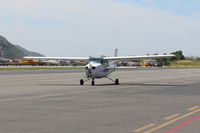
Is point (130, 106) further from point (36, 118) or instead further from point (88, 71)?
point (88, 71)

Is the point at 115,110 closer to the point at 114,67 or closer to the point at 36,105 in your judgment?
the point at 36,105

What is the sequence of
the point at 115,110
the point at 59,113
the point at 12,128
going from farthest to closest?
the point at 115,110 → the point at 59,113 → the point at 12,128

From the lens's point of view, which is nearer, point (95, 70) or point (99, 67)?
point (95, 70)

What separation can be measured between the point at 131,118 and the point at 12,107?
522 centimetres

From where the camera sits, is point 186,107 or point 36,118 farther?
point 186,107

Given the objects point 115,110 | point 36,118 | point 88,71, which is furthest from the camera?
point 88,71

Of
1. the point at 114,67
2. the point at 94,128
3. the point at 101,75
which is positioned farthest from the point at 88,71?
the point at 94,128

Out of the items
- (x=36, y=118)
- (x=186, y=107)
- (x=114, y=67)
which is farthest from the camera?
(x=114, y=67)

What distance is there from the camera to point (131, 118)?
14.3m

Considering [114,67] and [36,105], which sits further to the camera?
[114,67]

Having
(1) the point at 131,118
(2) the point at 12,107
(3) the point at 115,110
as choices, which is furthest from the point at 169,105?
(2) the point at 12,107

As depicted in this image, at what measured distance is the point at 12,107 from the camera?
57.7 ft

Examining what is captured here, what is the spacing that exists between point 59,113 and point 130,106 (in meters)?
3.59

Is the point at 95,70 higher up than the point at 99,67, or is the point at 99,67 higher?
the point at 99,67
